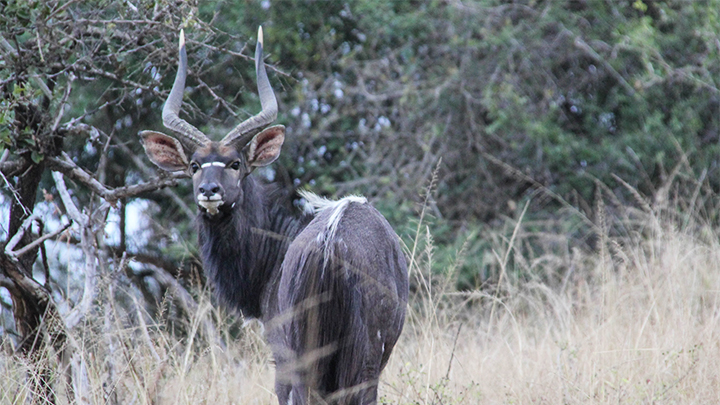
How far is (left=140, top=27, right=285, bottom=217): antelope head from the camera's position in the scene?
18.2 ft

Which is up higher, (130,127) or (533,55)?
(533,55)

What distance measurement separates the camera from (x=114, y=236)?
33.4 ft

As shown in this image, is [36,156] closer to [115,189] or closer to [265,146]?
[115,189]

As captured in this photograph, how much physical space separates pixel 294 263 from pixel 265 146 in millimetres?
1759

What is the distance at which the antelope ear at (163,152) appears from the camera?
6012 mm

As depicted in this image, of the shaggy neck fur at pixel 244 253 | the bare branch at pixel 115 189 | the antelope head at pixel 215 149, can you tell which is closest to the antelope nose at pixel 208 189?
the antelope head at pixel 215 149

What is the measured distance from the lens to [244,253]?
562cm

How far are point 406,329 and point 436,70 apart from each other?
4677 mm

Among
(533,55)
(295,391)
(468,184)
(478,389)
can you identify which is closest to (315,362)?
(295,391)

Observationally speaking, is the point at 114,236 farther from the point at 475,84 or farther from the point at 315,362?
the point at 315,362

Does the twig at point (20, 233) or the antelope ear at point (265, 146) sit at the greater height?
the antelope ear at point (265, 146)

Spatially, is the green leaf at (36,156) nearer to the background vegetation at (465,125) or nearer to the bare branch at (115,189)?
the bare branch at (115,189)

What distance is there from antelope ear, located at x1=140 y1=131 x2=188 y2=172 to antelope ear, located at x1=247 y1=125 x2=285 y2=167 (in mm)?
511

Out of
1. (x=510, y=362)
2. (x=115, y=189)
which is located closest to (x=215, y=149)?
(x=115, y=189)
